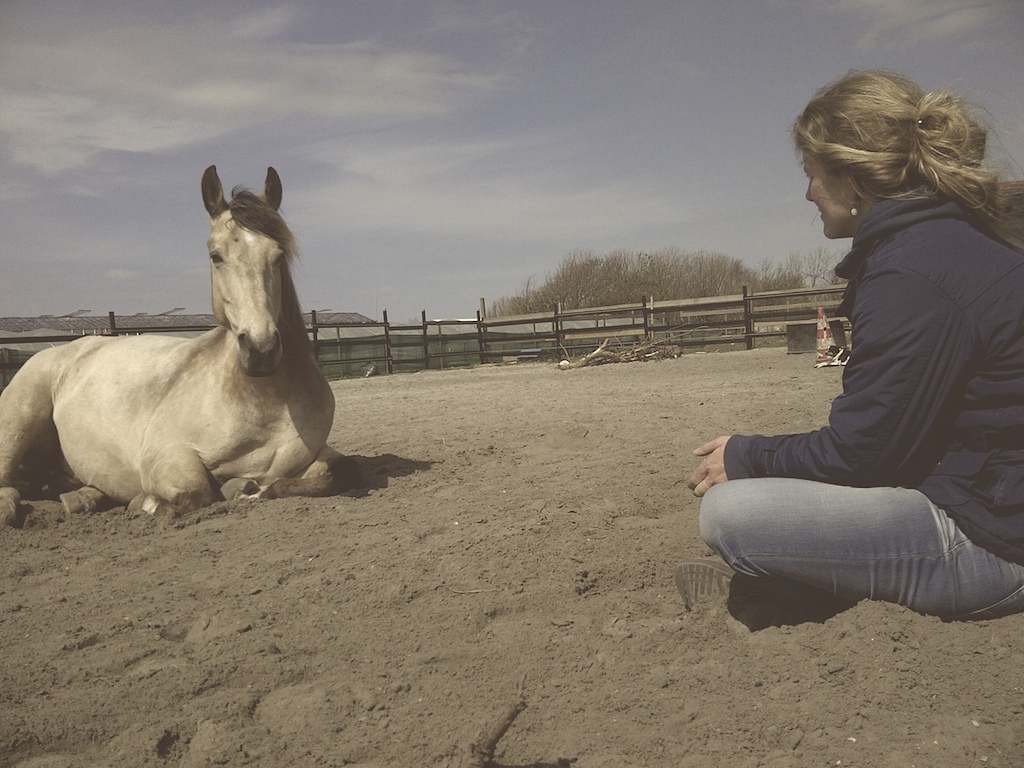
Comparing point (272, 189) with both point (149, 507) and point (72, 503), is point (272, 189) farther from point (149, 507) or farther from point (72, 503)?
point (72, 503)

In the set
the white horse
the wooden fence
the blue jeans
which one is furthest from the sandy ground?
the wooden fence

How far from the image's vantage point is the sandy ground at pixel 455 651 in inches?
73.6

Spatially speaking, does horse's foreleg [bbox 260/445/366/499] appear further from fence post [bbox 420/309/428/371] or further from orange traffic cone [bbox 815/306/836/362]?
fence post [bbox 420/309/428/371]

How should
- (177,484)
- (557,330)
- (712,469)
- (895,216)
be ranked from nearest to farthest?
(895,216) < (712,469) < (177,484) < (557,330)

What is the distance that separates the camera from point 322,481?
455 centimetres

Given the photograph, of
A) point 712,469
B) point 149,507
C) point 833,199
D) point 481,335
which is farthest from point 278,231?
point 481,335

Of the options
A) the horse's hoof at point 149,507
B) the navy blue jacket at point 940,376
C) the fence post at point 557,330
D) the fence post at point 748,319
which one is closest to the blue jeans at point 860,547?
the navy blue jacket at point 940,376

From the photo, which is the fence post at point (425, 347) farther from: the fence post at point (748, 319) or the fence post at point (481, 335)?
the fence post at point (748, 319)

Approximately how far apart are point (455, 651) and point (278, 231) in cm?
299

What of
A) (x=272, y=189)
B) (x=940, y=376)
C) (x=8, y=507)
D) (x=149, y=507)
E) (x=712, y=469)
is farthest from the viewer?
(x=272, y=189)

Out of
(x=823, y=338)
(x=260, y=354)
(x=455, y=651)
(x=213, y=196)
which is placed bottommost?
(x=455, y=651)

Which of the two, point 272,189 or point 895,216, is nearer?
point 895,216

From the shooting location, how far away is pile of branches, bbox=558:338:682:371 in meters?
17.4

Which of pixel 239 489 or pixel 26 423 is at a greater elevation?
pixel 26 423
